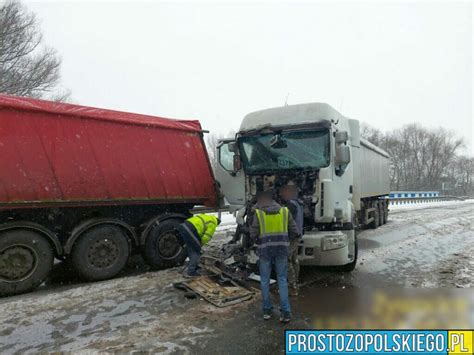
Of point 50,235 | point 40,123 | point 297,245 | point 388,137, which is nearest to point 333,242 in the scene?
point 297,245

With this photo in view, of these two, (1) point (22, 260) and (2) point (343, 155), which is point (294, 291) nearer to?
(2) point (343, 155)

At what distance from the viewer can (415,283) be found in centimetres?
567

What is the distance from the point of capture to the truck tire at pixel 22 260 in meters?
4.98

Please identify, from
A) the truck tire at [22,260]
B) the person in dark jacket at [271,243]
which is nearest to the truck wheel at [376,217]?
the person in dark jacket at [271,243]

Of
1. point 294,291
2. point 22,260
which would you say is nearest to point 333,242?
point 294,291

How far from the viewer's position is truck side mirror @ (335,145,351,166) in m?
5.82

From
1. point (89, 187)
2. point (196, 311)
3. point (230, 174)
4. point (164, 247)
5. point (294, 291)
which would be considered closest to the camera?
point (196, 311)

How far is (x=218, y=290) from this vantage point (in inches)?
201

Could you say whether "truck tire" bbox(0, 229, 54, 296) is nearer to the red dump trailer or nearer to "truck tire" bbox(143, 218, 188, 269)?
the red dump trailer

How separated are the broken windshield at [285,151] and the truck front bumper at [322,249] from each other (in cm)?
123

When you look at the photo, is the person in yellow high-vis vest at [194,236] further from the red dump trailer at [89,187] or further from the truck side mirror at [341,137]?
the truck side mirror at [341,137]

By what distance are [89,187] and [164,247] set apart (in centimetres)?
196

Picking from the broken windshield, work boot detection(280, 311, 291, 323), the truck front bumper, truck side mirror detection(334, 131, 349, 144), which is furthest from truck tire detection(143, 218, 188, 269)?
truck side mirror detection(334, 131, 349, 144)

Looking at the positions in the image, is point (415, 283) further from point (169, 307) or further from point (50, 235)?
point (50, 235)
